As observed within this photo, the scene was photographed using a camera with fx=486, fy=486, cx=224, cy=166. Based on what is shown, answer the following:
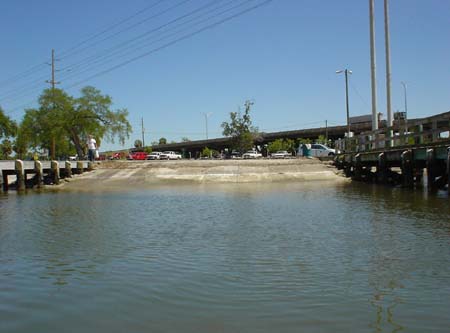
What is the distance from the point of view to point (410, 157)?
75.8 feet

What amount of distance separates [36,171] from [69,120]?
32.8m

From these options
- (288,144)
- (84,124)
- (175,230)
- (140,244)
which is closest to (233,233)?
(175,230)

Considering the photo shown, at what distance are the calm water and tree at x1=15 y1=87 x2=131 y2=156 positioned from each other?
51.8 meters

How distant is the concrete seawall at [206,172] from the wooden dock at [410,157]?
5.98ft

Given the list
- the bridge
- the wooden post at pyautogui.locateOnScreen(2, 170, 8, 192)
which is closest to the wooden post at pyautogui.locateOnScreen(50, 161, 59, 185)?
the wooden post at pyautogui.locateOnScreen(2, 170, 8, 192)

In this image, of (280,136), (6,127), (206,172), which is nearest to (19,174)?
(206,172)

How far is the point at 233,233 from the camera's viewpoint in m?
10.7

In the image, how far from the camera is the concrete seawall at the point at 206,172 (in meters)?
32.5

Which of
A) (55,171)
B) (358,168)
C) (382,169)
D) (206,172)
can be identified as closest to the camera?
(382,169)

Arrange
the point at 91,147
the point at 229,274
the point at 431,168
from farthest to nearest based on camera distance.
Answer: the point at 91,147 → the point at 431,168 → the point at 229,274

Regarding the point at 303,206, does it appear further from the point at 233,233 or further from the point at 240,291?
the point at 240,291

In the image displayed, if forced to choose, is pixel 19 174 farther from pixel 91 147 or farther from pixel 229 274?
→ pixel 229 274

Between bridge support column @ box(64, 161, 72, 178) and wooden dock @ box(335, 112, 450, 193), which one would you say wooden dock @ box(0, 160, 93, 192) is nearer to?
bridge support column @ box(64, 161, 72, 178)

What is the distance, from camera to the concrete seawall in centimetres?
3247
